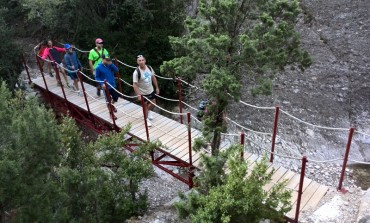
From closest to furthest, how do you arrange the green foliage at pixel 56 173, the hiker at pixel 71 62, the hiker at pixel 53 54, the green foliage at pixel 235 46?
1. the green foliage at pixel 56 173
2. the green foliage at pixel 235 46
3. the hiker at pixel 71 62
4. the hiker at pixel 53 54

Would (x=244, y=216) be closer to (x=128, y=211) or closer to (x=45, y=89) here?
(x=128, y=211)

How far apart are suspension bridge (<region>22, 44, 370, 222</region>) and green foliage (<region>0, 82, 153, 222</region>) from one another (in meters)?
0.82

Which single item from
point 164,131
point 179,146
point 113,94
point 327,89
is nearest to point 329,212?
point 179,146

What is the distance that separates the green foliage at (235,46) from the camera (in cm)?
723

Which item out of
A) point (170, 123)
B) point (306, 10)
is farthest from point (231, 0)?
point (306, 10)

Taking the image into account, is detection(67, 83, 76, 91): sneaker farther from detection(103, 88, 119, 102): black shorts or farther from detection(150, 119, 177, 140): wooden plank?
detection(150, 119, 177, 140): wooden plank

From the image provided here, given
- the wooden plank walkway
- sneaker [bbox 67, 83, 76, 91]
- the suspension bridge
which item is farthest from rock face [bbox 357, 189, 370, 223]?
sneaker [bbox 67, 83, 76, 91]

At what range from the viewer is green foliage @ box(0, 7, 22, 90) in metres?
14.1

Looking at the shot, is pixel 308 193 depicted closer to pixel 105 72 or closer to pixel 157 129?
pixel 157 129

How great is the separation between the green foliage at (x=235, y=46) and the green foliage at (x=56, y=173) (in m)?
2.37

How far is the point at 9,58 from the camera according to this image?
1470 cm

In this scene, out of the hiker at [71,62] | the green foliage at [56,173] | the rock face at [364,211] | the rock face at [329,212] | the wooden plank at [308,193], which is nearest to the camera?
the rock face at [364,211]

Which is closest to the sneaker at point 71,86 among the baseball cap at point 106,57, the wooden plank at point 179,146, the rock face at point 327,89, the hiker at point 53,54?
the hiker at point 53,54

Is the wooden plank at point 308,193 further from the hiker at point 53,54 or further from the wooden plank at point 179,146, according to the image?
the hiker at point 53,54
